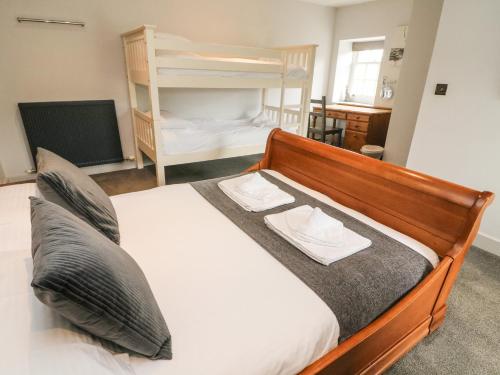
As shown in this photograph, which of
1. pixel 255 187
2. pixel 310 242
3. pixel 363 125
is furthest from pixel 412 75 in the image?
pixel 310 242

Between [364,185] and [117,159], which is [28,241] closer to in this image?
[364,185]

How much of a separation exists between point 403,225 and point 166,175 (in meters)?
2.72

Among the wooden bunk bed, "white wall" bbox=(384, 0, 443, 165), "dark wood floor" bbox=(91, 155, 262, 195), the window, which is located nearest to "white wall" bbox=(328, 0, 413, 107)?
the window

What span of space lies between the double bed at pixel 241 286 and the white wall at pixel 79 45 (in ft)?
6.51

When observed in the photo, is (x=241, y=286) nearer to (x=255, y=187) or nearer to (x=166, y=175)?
(x=255, y=187)

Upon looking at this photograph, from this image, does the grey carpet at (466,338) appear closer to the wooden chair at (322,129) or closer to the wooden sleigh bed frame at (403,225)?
the wooden sleigh bed frame at (403,225)

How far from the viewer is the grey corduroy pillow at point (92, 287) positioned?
0.59 metres

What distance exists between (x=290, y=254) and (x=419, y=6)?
3130mm

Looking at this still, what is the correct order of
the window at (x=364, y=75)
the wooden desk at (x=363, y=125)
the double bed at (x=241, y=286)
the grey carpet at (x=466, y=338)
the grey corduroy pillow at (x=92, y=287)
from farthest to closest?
the window at (x=364, y=75) → the wooden desk at (x=363, y=125) → the grey carpet at (x=466, y=338) → the double bed at (x=241, y=286) → the grey corduroy pillow at (x=92, y=287)

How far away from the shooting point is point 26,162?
3.04 m

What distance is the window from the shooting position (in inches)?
189

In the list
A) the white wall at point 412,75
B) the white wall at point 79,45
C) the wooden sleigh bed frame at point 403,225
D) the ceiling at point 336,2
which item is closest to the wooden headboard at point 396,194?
the wooden sleigh bed frame at point 403,225

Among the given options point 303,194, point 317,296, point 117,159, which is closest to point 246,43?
point 117,159

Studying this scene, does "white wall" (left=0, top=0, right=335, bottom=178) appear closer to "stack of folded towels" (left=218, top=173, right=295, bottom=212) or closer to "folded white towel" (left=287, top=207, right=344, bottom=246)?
"stack of folded towels" (left=218, top=173, right=295, bottom=212)
